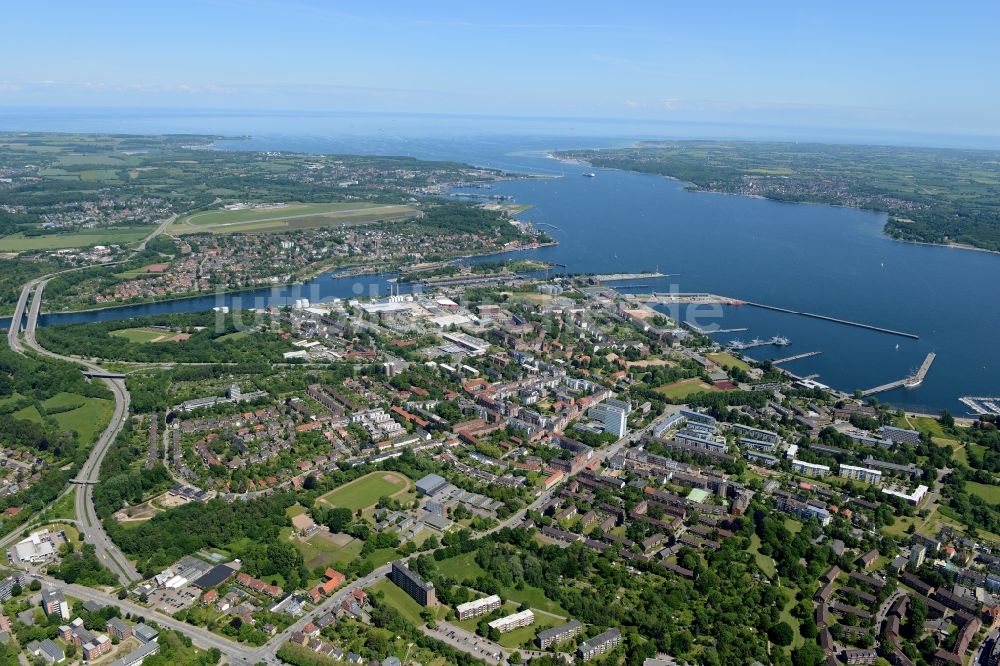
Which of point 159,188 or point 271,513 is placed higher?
point 159,188

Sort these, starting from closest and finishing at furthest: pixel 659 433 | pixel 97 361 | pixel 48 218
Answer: pixel 659 433 → pixel 97 361 → pixel 48 218

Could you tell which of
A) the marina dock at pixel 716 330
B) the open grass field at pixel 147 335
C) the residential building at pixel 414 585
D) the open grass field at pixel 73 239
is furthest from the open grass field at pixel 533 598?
the open grass field at pixel 73 239

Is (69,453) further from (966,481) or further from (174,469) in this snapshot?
(966,481)

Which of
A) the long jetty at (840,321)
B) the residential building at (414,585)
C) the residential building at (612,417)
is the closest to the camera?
the residential building at (414,585)

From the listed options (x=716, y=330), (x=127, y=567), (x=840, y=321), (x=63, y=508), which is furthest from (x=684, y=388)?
(x=63, y=508)

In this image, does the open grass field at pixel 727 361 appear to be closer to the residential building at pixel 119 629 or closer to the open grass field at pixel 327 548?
the open grass field at pixel 327 548

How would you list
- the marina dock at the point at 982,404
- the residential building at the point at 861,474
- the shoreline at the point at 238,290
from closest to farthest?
the residential building at the point at 861,474
the marina dock at the point at 982,404
the shoreline at the point at 238,290

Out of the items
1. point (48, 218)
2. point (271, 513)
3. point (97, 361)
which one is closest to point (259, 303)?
point (97, 361)
